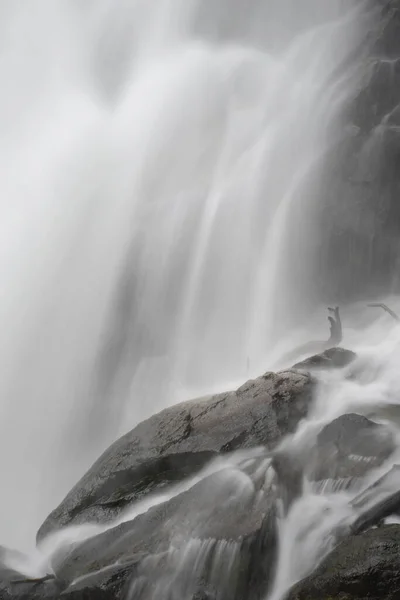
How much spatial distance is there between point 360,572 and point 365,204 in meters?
19.1

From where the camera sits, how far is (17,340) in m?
30.2

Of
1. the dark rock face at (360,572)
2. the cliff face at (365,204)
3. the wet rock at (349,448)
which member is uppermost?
the cliff face at (365,204)

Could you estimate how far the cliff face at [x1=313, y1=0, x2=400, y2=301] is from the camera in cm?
2202

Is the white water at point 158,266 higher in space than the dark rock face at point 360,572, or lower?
higher

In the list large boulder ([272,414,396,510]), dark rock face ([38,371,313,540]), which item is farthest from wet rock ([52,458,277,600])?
dark rock face ([38,371,313,540])

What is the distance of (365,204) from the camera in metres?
22.6

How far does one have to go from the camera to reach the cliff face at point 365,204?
22016 millimetres

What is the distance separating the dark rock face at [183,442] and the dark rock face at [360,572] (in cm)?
337

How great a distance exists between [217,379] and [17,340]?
15205mm

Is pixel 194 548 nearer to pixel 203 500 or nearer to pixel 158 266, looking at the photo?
pixel 203 500

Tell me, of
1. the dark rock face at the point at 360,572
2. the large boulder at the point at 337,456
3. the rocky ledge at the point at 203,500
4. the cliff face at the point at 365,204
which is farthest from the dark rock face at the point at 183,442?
the cliff face at the point at 365,204

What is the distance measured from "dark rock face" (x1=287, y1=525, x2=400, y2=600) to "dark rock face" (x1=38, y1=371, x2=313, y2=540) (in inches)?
133

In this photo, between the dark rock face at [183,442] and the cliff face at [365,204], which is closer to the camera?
the dark rock face at [183,442]

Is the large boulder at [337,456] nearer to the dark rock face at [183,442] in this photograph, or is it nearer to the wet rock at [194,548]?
the wet rock at [194,548]
